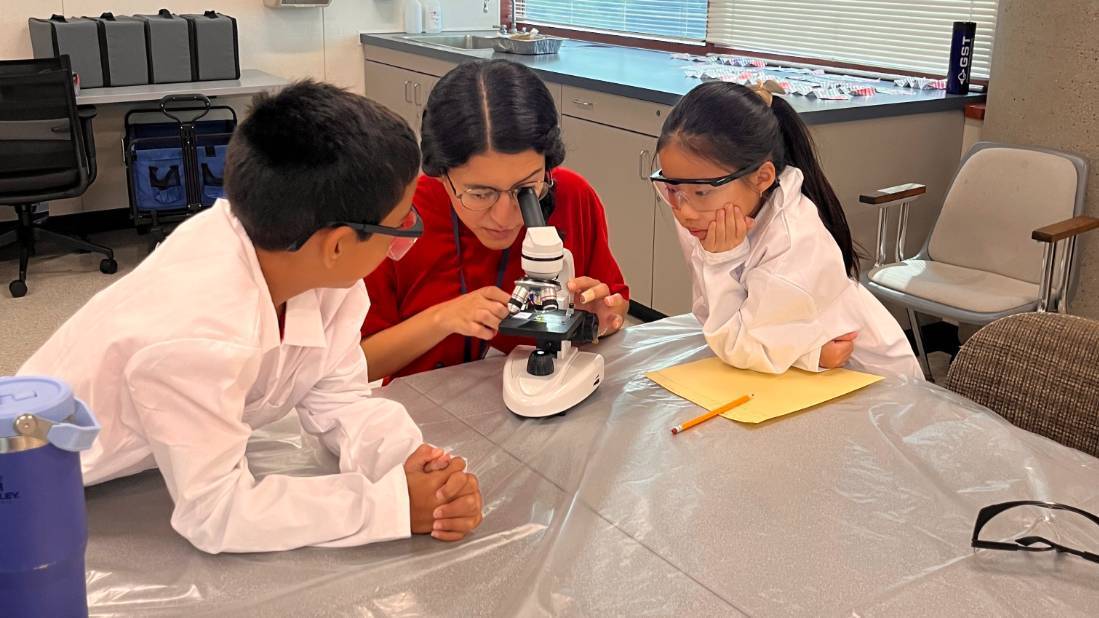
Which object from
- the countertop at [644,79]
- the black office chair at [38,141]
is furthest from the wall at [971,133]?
the black office chair at [38,141]

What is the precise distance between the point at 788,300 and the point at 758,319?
0.06m

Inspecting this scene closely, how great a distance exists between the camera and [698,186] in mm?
1660

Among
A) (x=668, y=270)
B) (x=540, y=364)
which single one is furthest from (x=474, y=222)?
(x=668, y=270)

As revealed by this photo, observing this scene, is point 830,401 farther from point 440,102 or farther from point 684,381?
point 440,102

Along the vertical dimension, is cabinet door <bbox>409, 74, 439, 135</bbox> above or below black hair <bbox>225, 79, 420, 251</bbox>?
below

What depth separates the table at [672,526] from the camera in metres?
1.03

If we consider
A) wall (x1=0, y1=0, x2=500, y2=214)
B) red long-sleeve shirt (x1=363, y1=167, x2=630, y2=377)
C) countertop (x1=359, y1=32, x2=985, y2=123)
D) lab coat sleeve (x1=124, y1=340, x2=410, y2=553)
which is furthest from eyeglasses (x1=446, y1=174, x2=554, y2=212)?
wall (x1=0, y1=0, x2=500, y2=214)

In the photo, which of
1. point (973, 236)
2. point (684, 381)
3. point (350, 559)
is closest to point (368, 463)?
point (350, 559)

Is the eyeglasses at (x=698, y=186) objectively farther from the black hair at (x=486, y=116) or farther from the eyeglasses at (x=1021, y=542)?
the eyeglasses at (x=1021, y=542)

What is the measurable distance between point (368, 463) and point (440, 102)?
25.6 inches

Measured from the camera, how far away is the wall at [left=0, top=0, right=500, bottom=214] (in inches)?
178

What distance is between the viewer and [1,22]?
4445mm

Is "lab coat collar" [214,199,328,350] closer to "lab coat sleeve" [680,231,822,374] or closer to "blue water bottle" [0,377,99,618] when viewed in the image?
"blue water bottle" [0,377,99,618]

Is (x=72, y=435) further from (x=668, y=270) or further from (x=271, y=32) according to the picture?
(x=271, y=32)
